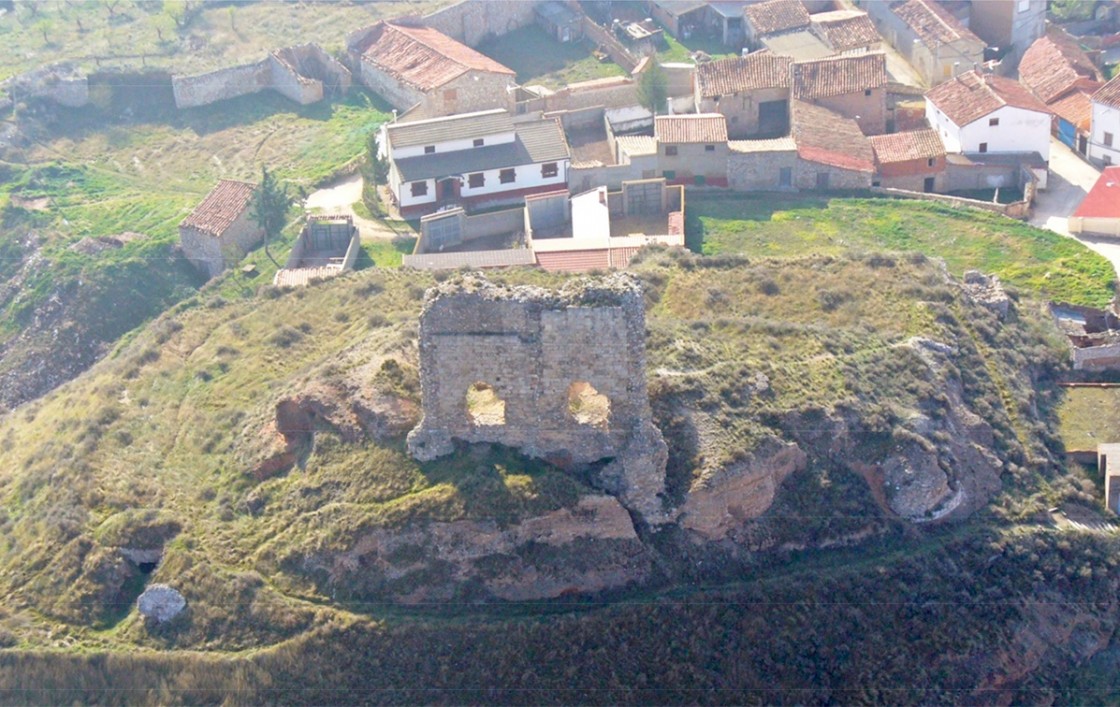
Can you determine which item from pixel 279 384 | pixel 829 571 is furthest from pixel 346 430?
pixel 829 571

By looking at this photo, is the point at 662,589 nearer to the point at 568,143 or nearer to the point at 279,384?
the point at 279,384

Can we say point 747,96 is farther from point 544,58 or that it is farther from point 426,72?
point 426,72

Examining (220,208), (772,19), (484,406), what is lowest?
(220,208)

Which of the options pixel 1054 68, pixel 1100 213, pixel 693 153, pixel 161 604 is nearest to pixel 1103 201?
pixel 1100 213

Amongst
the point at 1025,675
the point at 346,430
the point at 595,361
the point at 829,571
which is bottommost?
the point at 1025,675

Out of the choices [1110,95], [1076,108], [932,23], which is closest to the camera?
[1110,95]

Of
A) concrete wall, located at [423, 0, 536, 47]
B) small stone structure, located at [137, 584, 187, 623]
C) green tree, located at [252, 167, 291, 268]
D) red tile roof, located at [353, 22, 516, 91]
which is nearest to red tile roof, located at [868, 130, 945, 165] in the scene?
red tile roof, located at [353, 22, 516, 91]
